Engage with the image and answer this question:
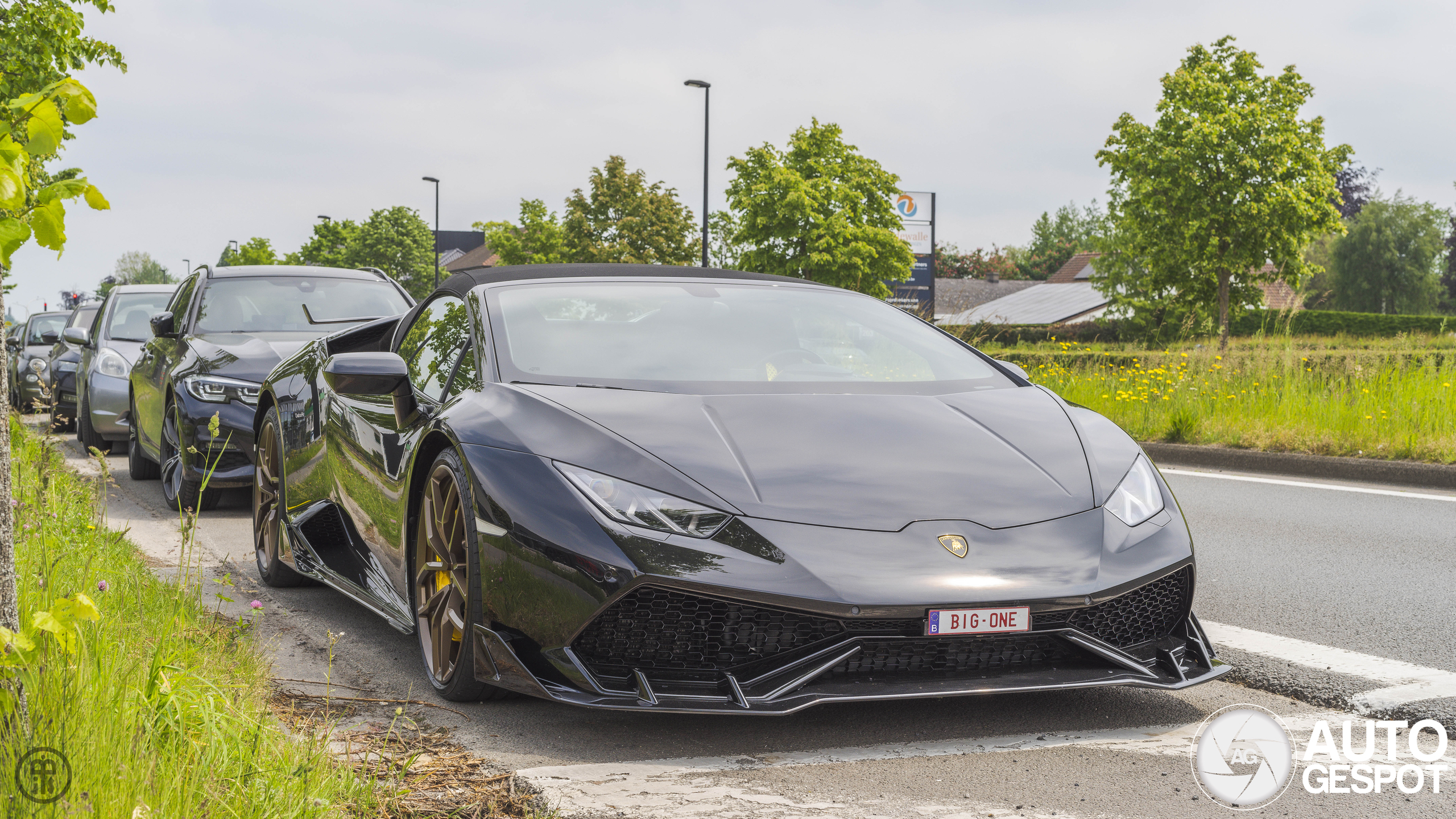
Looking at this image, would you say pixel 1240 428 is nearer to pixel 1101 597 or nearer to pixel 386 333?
pixel 386 333

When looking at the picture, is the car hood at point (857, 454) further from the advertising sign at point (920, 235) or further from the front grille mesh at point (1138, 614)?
the advertising sign at point (920, 235)

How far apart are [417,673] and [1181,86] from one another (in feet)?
127

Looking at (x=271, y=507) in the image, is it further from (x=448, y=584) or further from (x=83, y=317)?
(x=83, y=317)

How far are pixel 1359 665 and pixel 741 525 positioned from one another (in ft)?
7.36

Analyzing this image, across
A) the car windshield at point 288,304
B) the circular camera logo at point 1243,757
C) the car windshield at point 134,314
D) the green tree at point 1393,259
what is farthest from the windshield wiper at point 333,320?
the green tree at point 1393,259

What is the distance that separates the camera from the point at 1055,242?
13200 cm

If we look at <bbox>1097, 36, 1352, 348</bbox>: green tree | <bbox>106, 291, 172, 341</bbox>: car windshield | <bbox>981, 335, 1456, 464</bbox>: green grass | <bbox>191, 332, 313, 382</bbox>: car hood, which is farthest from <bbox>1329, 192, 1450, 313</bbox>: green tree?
<bbox>191, 332, 313, 382</bbox>: car hood

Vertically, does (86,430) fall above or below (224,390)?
below

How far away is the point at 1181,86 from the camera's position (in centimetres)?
3847

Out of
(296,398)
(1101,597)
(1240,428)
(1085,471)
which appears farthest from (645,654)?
(1240,428)

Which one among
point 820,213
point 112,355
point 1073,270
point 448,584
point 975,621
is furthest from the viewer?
point 1073,270

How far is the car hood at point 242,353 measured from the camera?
8016 mm

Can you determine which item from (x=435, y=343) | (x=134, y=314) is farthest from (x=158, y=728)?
(x=134, y=314)

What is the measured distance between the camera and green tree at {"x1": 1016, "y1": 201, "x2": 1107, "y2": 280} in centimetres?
12900
